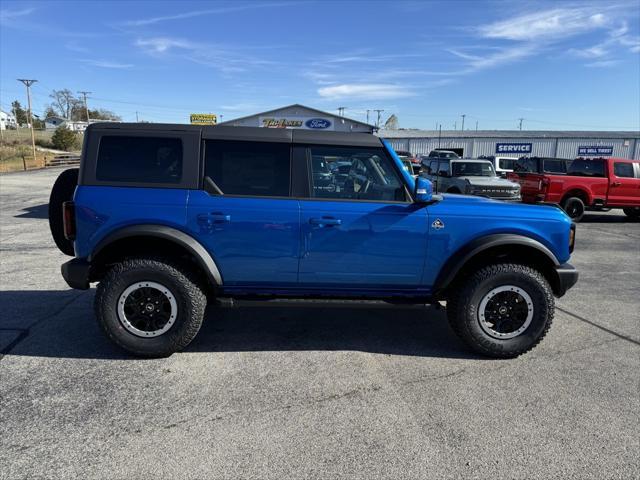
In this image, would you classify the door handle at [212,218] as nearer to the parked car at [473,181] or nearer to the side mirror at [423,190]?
the side mirror at [423,190]

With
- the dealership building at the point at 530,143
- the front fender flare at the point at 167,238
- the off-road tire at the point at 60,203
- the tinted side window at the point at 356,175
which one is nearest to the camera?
the front fender flare at the point at 167,238

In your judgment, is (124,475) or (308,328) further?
(308,328)

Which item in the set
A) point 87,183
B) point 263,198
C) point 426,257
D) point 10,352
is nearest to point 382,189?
point 426,257

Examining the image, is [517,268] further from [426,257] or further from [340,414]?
[340,414]

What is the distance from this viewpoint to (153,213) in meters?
3.64

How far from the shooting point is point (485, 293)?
3859mm

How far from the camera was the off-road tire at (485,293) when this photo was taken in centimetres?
383

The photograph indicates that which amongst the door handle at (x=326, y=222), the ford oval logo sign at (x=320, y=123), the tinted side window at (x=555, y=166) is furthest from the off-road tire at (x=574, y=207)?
the door handle at (x=326, y=222)

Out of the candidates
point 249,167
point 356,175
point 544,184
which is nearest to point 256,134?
point 249,167

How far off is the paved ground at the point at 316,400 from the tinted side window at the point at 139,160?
1540 mm

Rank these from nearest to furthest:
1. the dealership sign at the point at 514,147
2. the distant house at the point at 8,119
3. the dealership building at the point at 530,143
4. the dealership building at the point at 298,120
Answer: the dealership building at the point at 298,120 → the dealership building at the point at 530,143 → the dealership sign at the point at 514,147 → the distant house at the point at 8,119

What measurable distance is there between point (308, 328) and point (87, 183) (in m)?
2.45

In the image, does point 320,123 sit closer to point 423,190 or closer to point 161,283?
point 423,190

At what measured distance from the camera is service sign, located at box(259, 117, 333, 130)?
1983 cm
